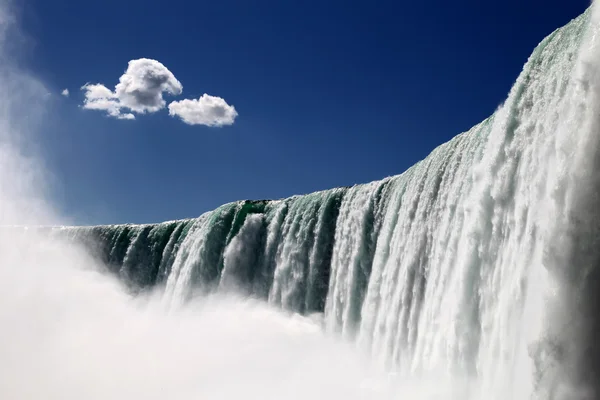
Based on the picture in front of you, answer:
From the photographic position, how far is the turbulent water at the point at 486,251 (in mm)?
6238

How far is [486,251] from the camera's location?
344 inches

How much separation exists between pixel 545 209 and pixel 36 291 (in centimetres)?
2348

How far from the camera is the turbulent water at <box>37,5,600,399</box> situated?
6238mm

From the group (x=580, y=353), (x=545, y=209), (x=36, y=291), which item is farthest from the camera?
(x=36, y=291)

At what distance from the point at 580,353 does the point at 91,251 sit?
83.8ft

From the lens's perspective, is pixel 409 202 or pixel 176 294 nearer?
pixel 409 202

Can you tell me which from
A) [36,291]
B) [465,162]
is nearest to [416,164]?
[465,162]

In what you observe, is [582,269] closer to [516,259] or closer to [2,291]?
[516,259]

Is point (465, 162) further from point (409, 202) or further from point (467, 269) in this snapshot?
point (467, 269)

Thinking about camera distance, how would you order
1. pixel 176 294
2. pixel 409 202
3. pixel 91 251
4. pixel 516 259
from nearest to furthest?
1. pixel 516 259
2. pixel 409 202
3. pixel 176 294
4. pixel 91 251

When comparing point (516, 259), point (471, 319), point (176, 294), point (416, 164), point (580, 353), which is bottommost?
point (580, 353)

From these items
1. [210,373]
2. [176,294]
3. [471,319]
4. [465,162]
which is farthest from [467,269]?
[176,294]

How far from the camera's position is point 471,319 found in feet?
28.6

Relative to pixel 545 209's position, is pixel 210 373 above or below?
below
